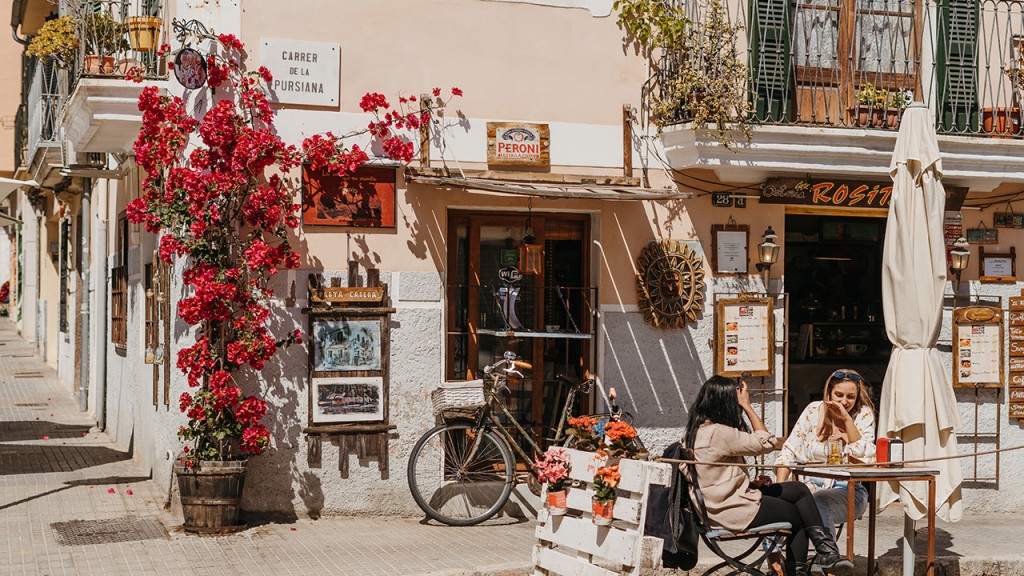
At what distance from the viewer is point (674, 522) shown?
22.9 ft

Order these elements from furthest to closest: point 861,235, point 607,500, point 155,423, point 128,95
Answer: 1. point 861,235
2. point 155,423
3. point 128,95
4. point 607,500

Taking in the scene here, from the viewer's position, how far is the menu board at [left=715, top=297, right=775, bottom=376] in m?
10.8

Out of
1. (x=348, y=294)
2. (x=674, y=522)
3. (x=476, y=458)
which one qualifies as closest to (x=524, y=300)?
(x=476, y=458)

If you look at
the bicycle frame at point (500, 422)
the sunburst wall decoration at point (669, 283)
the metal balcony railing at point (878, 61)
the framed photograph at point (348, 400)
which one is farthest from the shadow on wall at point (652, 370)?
the framed photograph at point (348, 400)

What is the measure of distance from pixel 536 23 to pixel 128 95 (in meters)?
3.69

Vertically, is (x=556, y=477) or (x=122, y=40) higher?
(x=122, y=40)

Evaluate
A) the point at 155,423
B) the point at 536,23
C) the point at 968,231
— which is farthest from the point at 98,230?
the point at 968,231

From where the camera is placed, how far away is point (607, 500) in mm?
6859

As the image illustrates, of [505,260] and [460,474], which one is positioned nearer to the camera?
[460,474]

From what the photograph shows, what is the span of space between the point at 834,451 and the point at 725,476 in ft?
4.53

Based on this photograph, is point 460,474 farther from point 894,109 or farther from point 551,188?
point 894,109

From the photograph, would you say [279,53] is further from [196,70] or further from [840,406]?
[840,406]

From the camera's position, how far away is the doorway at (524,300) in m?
10.4

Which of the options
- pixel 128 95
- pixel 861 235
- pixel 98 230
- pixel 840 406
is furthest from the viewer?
pixel 98 230
